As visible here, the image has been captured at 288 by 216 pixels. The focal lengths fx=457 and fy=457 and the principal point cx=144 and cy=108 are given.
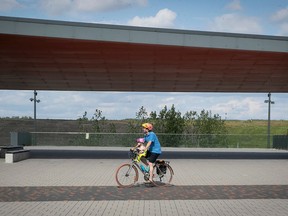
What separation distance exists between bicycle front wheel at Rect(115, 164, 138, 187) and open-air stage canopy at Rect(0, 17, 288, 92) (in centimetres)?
592

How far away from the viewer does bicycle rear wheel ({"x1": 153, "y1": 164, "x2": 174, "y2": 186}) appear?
39.2 ft

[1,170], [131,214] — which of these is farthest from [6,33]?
[131,214]

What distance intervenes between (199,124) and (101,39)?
947 inches

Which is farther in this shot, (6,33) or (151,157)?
(6,33)

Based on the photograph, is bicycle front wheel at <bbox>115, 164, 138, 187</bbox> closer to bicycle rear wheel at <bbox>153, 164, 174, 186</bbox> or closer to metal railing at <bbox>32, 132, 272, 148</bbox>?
bicycle rear wheel at <bbox>153, 164, 174, 186</bbox>

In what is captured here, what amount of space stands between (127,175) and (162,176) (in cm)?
94

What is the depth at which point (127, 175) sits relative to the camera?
11.8 metres

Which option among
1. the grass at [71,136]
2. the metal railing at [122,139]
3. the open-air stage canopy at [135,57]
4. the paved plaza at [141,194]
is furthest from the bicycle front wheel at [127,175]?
the grass at [71,136]

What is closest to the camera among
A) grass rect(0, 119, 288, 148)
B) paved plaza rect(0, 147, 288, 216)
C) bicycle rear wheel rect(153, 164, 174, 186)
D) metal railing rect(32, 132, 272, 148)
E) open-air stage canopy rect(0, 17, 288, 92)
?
paved plaza rect(0, 147, 288, 216)

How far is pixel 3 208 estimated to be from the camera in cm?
877

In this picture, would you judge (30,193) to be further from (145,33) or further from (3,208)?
(145,33)

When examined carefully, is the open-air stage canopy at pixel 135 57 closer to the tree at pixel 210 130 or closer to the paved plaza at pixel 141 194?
the paved plaza at pixel 141 194

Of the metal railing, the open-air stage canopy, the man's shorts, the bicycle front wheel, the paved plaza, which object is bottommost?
the metal railing

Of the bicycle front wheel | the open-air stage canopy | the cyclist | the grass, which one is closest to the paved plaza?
the bicycle front wheel
